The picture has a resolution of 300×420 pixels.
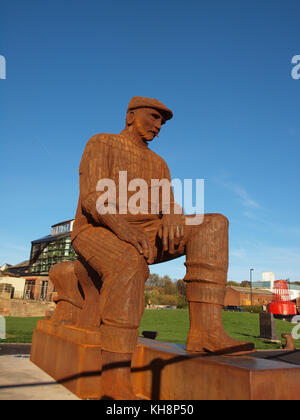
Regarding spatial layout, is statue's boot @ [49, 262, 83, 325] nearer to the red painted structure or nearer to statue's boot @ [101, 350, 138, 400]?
statue's boot @ [101, 350, 138, 400]

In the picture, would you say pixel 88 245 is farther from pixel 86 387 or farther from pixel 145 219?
pixel 86 387

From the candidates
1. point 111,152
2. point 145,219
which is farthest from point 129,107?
point 145,219

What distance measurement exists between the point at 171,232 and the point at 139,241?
30 centimetres

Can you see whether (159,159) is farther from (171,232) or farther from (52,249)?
(52,249)

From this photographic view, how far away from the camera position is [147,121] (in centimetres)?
309

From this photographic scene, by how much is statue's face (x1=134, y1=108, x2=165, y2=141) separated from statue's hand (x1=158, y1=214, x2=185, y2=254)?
984mm

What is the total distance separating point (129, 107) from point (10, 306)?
2612 cm

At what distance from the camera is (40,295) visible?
3872cm

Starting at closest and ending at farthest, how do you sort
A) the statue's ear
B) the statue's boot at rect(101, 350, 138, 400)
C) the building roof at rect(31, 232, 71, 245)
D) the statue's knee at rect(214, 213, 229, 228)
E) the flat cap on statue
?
the statue's boot at rect(101, 350, 138, 400), the statue's knee at rect(214, 213, 229, 228), the flat cap on statue, the statue's ear, the building roof at rect(31, 232, 71, 245)

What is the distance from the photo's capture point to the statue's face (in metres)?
3.09

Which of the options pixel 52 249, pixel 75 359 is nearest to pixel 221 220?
pixel 75 359

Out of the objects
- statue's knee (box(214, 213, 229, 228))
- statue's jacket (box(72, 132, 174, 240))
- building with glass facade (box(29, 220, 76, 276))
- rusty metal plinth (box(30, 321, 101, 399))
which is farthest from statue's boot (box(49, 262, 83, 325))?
building with glass facade (box(29, 220, 76, 276))

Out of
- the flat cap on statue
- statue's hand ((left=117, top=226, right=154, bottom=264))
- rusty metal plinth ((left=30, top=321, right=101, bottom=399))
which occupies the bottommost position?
rusty metal plinth ((left=30, top=321, right=101, bottom=399))
